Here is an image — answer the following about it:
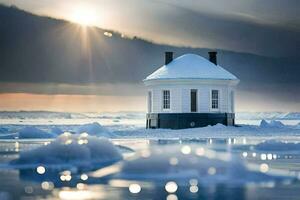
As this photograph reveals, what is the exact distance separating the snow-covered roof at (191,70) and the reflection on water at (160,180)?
21330 mm

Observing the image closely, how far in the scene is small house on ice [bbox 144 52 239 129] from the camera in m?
37.6

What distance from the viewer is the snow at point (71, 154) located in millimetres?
15656

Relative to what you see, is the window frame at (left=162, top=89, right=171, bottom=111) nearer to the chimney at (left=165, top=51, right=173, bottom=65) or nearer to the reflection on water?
the chimney at (left=165, top=51, right=173, bottom=65)

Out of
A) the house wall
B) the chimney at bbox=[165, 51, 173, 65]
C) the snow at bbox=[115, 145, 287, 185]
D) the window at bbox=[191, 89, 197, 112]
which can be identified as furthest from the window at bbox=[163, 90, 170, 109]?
the snow at bbox=[115, 145, 287, 185]

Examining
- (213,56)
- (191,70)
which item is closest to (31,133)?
(191,70)

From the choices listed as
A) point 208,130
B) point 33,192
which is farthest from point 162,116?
point 33,192

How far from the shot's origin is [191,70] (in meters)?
38.4

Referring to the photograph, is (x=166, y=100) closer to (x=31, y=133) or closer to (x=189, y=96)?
(x=189, y=96)

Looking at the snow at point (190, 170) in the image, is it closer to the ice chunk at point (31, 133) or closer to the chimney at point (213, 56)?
the ice chunk at point (31, 133)

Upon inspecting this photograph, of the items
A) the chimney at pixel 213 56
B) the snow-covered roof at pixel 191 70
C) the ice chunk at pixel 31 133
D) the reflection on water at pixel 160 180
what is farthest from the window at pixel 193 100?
the reflection on water at pixel 160 180

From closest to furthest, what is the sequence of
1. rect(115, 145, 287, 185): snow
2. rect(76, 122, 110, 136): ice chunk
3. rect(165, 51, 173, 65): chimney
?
rect(115, 145, 287, 185): snow → rect(76, 122, 110, 136): ice chunk → rect(165, 51, 173, 65): chimney

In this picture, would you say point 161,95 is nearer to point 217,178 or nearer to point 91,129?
point 91,129

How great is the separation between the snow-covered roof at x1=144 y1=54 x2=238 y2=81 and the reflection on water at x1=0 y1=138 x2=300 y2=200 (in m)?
21.3

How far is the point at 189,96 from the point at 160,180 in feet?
83.3
